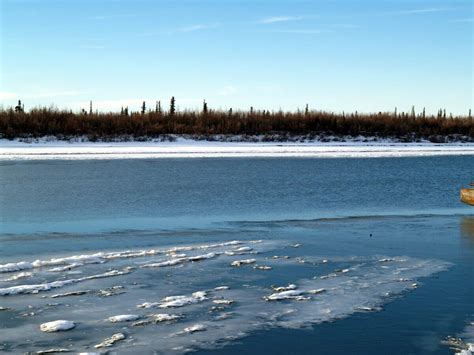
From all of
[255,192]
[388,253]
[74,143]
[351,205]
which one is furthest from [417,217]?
[74,143]

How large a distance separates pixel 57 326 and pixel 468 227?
21.9 ft

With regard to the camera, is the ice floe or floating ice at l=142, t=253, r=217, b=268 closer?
the ice floe

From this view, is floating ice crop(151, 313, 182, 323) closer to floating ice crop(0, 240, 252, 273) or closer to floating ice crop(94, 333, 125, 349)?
floating ice crop(94, 333, 125, 349)

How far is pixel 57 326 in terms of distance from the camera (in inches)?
209

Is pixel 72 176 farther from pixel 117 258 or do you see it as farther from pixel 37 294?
pixel 37 294

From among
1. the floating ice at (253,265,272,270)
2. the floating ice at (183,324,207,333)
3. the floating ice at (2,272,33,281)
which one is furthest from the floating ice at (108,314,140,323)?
the floating ice at (253,265,272,270)

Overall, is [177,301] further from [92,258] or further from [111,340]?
[92,258]

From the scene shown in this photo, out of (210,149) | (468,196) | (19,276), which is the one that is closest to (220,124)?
(210,149)

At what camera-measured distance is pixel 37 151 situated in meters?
25.9

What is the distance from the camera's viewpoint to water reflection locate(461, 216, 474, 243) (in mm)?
9438

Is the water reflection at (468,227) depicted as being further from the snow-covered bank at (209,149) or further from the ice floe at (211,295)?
the snow-covered bank at (209,149)

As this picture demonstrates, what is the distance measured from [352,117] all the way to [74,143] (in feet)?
51.3

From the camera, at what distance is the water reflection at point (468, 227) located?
944 centimetres

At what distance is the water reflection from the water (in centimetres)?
5
